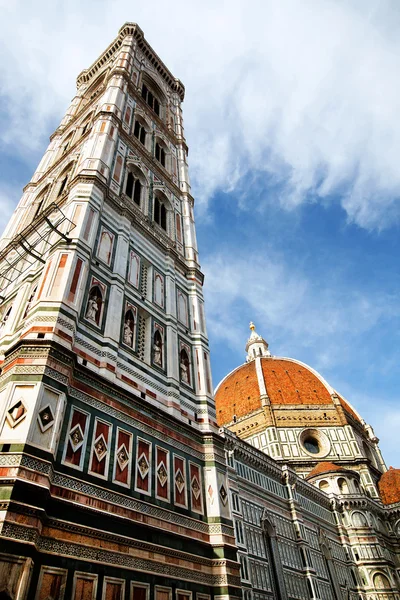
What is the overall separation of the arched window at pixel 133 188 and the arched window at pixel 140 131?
11.8 feet

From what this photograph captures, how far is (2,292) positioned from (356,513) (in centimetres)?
3607

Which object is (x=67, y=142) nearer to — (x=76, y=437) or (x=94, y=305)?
(x=94, y=305)

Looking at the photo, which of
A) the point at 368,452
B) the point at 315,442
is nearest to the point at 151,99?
the point at 315,442

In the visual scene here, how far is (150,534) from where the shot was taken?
8.15m

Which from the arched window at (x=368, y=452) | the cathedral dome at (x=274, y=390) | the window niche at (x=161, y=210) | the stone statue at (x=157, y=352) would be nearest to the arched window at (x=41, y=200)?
the window niche at (x=161, y=210)

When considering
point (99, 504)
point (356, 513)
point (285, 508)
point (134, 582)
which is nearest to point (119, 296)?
point (99, 504)

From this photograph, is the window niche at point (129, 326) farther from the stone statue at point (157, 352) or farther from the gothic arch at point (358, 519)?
the gothic arch at point (358, 519)

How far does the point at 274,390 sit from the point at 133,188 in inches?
1834

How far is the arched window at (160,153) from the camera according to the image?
2066cm

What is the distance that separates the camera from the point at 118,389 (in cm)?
936

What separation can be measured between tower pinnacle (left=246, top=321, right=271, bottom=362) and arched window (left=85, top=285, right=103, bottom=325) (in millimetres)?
65639

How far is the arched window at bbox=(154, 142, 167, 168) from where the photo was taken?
20.7 metres

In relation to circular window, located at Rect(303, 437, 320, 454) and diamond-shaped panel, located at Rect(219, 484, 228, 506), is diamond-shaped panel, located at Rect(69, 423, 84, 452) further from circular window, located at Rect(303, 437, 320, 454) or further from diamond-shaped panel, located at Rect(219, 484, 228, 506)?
circular window, located at Rect(303, 437, 320, 454)

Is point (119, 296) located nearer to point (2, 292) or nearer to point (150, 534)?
point (2, 292)
